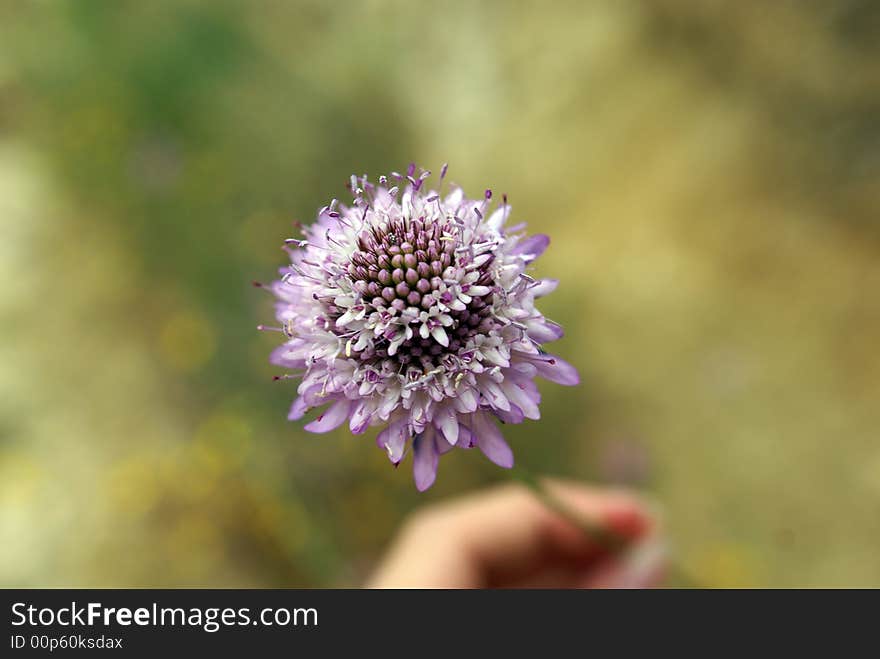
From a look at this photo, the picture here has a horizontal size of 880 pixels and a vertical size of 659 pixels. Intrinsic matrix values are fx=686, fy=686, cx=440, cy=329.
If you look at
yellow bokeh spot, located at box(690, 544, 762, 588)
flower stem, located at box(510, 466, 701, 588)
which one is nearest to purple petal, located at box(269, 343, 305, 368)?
flower stem, located at box(510, 466, 701, 588)

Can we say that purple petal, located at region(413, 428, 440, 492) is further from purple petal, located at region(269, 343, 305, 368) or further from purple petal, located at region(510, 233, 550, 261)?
purple petal, located at region(510, 233, 550, 261)

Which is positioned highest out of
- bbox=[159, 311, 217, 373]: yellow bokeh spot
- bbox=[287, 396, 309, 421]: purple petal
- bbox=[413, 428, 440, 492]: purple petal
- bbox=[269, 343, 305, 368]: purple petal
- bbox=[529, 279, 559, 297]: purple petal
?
bbox=[159, 311, 217, 373]: yellow bokeh spot

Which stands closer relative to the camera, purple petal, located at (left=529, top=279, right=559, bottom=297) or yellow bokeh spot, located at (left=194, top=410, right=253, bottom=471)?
purple petal, located at (left=529, top=279, right=559, bottom=297)

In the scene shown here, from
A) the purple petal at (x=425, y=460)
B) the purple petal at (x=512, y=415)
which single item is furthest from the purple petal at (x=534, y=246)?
the purple petal at (x=425, y=460)

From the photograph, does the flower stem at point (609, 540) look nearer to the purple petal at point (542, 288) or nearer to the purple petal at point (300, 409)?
the purple petal at point (542, 288)

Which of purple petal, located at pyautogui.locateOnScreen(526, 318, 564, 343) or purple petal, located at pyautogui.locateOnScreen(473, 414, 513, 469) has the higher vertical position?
purple petal, located at pyautogui.locateOnScreen(526, 318, 564, 343)

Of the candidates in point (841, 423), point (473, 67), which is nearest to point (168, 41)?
point (473, 67)

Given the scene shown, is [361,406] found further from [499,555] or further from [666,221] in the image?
[666,221]
